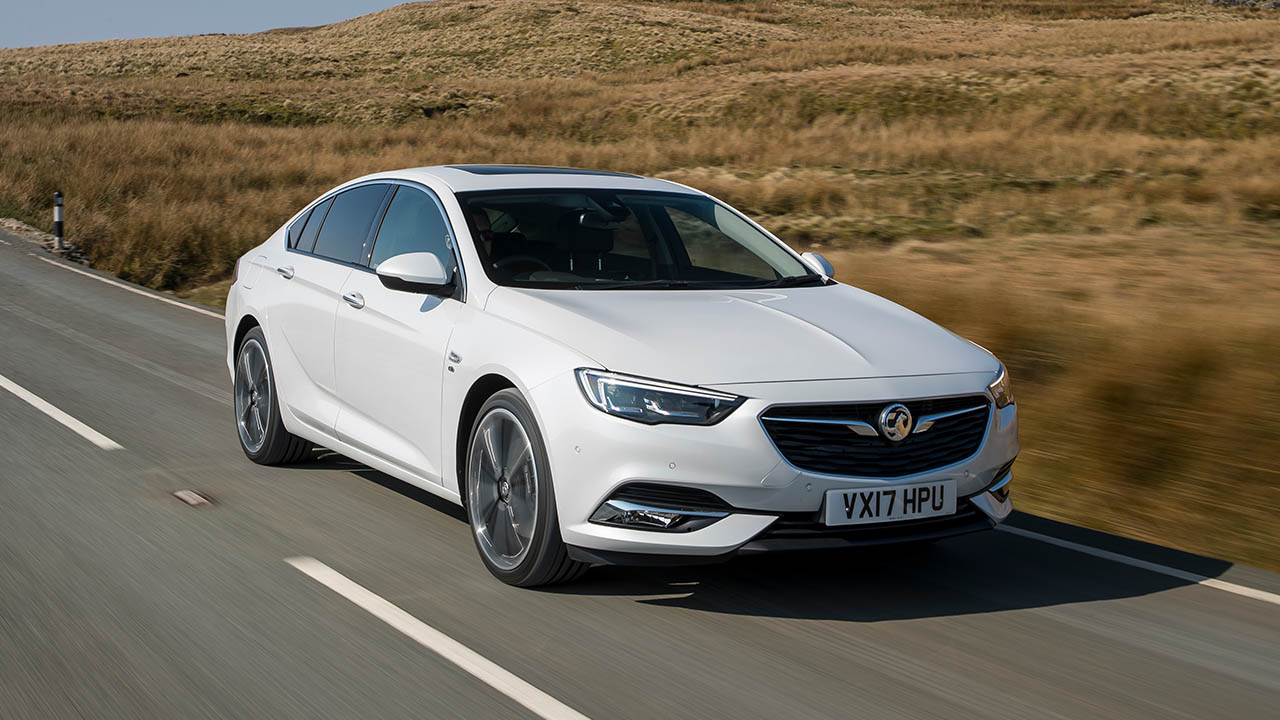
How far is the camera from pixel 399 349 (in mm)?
5797

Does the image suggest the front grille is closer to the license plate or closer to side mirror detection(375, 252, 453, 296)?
the license plate

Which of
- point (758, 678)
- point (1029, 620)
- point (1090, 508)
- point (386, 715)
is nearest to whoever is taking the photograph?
point (386, 715)

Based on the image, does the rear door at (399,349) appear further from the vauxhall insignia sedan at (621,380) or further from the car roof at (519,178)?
the car roof at (519,178)

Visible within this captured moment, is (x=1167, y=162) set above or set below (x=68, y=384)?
above

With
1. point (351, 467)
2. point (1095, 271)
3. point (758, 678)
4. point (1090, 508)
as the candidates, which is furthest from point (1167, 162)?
point (758, 678)

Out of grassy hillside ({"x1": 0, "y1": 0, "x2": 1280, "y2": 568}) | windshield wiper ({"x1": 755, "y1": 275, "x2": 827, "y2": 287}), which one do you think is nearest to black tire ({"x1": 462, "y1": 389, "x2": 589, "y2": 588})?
windshield wiper ({"x1": 755, "y1": 275, "x2": 827, "y2": 287})

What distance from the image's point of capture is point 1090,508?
6.93 meters

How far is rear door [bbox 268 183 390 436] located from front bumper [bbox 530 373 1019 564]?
2.00m

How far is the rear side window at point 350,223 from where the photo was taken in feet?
21.5

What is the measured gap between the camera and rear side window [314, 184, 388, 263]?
6.56 metres

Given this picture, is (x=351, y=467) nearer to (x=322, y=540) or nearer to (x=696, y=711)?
(x=322, y=540)

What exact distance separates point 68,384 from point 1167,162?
19.8 m

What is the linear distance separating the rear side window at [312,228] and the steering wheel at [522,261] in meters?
1.73

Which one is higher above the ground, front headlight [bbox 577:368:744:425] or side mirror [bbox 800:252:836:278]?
side mirror [bbox 800:252:836:278]
